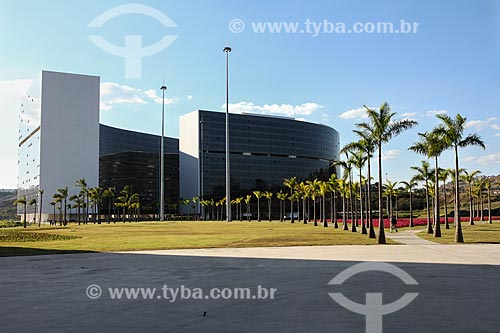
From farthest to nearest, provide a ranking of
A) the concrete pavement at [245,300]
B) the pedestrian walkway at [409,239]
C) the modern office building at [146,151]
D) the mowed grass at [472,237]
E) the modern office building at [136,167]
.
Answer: the modern office building at [136,167], the modern office building at [146,151], the mowed grass at [472,237], the pedestrian walkway at [409,239], the concrete pavement at [245,300]

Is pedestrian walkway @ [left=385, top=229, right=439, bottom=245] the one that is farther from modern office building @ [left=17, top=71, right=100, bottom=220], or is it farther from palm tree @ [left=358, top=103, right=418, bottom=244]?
modern office building @ [left=17, top=71, right=100, bottom=220]

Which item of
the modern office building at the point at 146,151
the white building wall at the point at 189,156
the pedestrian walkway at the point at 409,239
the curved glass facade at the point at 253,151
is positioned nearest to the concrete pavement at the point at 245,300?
the pedestrian walkway at the point at 409,239

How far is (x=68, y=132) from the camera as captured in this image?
487 ft

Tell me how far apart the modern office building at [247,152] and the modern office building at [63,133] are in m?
34.6

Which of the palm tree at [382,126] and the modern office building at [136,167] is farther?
the modern office building at [136,167]

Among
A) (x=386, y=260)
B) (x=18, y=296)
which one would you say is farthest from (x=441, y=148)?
(x=18, y=296)

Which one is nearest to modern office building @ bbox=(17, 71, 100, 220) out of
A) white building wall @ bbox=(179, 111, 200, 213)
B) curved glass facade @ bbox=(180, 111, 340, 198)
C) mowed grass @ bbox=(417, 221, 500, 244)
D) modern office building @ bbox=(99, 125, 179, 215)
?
modern office building @ bbox=(99, 125, 179, 215)

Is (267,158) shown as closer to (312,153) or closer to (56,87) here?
(312,153)

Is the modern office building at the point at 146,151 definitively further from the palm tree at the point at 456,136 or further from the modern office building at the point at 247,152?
the palm tree at the point at 456,136

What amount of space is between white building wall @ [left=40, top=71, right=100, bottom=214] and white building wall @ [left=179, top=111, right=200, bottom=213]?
33.4 metres

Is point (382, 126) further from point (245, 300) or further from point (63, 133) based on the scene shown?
point (63, 133)

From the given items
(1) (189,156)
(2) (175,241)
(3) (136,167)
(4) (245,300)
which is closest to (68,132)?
(3) (136,167)

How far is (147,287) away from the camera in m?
12.3

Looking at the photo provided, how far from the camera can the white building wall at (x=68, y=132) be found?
475 ft
